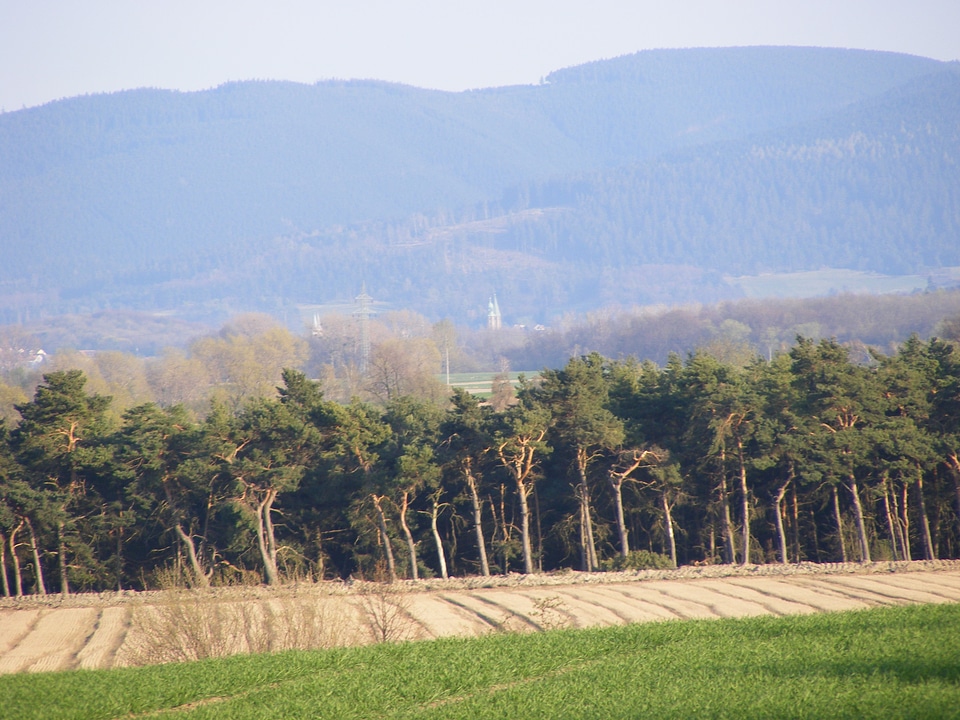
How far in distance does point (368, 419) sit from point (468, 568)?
6322 millimetres

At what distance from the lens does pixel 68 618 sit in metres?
26.1

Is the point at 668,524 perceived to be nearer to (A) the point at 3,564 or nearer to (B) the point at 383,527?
(B) the point at 383,527

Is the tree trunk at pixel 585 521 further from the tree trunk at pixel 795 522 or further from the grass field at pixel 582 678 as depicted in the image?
the grass field at pixel 582 678

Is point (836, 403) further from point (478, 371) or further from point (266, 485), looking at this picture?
point (478, 371)

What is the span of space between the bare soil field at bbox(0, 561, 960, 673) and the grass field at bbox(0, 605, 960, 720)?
2.68 metres

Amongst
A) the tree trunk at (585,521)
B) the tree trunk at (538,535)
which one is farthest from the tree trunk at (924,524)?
the tree trunk at (538,535)

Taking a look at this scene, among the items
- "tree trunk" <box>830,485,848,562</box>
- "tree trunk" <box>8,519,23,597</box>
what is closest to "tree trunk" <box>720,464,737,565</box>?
"tree trunk" <box>830,485,848,562</box>

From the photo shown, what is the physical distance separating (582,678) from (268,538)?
67.8ft

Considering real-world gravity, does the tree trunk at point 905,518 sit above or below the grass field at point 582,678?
below

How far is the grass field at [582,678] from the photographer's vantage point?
12.8m

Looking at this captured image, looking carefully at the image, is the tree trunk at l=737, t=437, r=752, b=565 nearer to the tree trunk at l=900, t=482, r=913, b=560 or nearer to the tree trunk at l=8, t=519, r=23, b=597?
the tree trunk at l=900, t=482, r=913, b=560

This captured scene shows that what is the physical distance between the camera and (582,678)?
577 inches

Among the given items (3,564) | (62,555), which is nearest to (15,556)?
(3,564)

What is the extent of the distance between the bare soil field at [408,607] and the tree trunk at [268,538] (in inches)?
133
